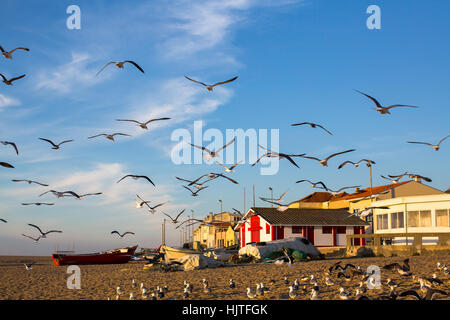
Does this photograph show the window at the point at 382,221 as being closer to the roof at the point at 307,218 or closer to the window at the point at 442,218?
the roof at the point at 307,218

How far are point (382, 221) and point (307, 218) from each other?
8304 mm

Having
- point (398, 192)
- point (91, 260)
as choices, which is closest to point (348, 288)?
point (91, 260)

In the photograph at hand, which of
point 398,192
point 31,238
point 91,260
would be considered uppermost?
point 398,192

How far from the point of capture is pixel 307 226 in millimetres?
50844

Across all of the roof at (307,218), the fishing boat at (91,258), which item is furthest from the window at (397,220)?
the fishing boat at (91,258)

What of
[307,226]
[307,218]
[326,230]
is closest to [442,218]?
[326,230]

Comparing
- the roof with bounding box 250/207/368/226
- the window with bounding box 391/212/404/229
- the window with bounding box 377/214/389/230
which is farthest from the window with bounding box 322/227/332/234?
the window with bounding box 391/212/404/229

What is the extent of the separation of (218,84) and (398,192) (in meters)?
51.7

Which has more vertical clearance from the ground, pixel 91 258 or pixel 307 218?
pixel 307 218

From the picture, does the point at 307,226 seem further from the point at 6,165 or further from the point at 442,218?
the point at 6,165

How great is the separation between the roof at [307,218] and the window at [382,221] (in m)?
4.39

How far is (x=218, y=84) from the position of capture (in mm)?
20312

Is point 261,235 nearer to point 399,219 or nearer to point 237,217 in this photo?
point 399,219

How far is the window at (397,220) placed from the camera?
144ft
